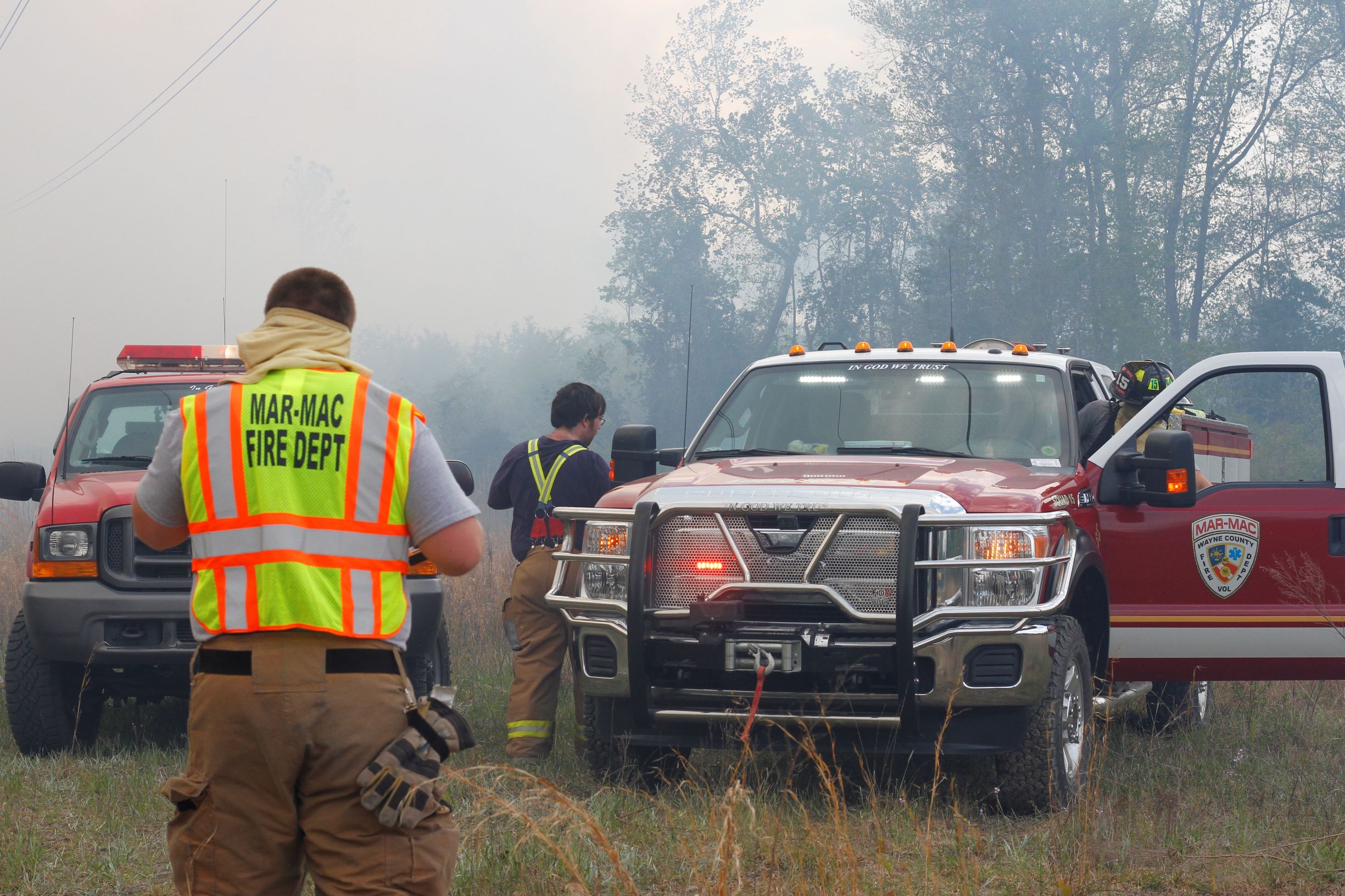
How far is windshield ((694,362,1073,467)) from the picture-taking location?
6.55 meters

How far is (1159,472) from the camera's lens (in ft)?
19.6

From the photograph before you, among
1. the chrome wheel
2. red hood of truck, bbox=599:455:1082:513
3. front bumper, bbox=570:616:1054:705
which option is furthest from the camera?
the chrome wheel

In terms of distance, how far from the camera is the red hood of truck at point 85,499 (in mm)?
6867

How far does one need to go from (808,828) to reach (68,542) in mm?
4315

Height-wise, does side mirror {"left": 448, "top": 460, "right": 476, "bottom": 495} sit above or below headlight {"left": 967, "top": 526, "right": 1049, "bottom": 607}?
above

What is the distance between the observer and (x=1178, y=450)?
5.77m

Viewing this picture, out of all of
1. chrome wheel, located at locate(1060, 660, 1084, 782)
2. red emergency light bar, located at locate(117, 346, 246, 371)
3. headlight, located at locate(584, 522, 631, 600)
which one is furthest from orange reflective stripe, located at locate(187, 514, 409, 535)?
red emergency light bar, located at locate(117, 346, 246, 371)

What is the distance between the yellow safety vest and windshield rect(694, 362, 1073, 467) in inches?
154

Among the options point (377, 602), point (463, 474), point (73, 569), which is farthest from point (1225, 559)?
point (73, 569)

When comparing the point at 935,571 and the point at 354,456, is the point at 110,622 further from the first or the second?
the point at 354,456

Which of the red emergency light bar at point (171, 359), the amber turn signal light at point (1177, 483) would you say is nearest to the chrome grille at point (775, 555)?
the amber turn signal light at point (1177, 483)

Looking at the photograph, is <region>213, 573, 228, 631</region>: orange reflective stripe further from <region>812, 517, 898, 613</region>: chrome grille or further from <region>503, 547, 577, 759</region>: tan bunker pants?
<region>503, 547, 577, 759</region>: tan bunker pants

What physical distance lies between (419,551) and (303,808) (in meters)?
0.60

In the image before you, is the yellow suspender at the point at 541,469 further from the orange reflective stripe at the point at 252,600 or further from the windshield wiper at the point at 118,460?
the orange reflective stripe at the point at 252,600
